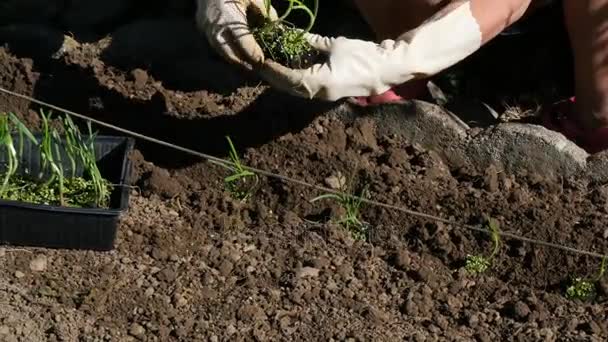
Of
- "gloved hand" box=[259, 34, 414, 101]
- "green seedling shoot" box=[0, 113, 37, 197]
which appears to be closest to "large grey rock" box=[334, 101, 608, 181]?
"gloved hand" box=[259, 34, 414, 101]

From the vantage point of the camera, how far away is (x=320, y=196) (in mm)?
2816

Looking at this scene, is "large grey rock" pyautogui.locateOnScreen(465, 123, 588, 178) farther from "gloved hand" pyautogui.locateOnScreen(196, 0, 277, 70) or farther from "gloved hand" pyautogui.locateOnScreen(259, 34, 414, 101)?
"gloved hand" pyautogui.locateOnScreen(196, 0, 277, 70)

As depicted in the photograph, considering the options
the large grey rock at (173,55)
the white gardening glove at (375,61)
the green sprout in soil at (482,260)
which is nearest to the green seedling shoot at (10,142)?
the white gardening glove at (375,61)

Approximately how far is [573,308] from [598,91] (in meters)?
0.73

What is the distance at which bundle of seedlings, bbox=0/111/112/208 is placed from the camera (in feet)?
8.78

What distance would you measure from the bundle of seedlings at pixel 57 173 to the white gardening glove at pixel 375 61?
0.50 metres

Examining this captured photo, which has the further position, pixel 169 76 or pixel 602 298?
pixel 169 76

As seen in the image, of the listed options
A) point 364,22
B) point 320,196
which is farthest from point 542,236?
point 364,22

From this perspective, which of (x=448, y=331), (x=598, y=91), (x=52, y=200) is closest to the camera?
(x=448, y=331)

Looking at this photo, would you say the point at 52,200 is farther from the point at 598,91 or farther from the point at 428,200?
the point at 598,91

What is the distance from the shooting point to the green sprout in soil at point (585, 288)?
8.67 ft

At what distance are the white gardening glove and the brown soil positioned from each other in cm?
36

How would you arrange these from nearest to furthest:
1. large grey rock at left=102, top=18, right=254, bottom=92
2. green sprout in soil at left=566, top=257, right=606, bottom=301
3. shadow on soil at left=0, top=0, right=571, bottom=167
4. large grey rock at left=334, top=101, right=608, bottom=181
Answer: green sprout in soil at left=566, top=257, right=606, bottom=301 → large grey rock at left=334, top=101, right=608, bottom=181 → shadow on soil at left=0, top=0, right=571, bottom=167 → large grey rock at left=102, top=18, right=254, bottom=92

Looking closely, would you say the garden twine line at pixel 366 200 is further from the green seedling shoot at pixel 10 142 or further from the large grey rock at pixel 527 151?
the large grey rock at pixel 527 151
